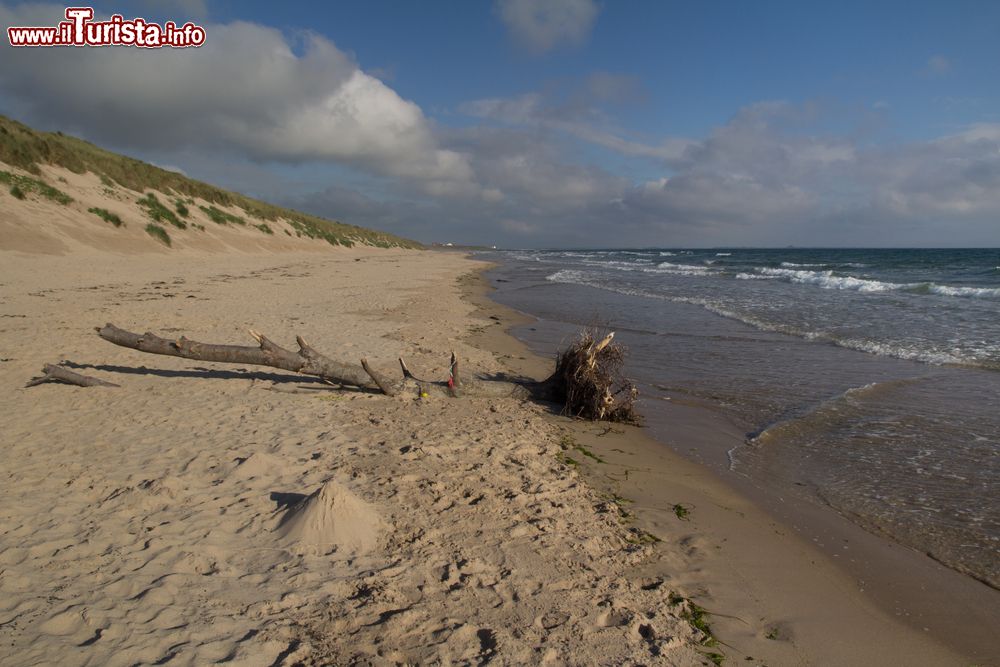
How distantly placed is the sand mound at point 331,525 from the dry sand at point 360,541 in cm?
1

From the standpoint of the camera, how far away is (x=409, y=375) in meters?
6.71

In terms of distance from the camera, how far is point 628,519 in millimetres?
4023

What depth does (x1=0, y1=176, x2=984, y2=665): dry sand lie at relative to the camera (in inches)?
104

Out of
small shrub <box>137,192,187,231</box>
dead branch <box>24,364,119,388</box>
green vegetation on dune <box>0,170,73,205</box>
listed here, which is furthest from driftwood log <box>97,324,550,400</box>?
small shrub <box>137,192,187,231</box>

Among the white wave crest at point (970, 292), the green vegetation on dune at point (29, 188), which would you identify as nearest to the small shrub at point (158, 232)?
the green vegetation on dune at point (29, 188)

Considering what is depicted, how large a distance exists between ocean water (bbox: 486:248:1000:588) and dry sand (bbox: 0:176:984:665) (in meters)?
1.11

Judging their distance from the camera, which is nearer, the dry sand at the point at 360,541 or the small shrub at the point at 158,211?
the dry sand at the point at 360,541

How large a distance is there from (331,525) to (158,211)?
→ 26199mm

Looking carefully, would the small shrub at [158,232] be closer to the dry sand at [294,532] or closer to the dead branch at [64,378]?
the dry sand at [294,532]

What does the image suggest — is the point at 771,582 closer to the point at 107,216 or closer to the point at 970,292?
the point at 107,216

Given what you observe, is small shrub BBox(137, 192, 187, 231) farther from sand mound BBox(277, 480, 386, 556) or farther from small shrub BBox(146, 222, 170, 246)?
sand mound BBox(277, 480, 386, 556)

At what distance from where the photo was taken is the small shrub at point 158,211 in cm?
2381

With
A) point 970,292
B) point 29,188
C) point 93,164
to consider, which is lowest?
point 970,292

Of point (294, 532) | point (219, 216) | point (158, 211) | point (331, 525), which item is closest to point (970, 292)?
point (331, 525)
